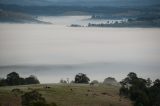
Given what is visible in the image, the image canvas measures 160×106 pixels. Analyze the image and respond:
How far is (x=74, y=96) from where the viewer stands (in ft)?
62.1

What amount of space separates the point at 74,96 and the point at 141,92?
11.4 feet

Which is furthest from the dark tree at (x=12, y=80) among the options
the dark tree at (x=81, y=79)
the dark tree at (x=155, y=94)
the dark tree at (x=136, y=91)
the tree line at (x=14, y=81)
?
the dark tree at (x=155, y=94)

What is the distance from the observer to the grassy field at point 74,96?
17.7 meters

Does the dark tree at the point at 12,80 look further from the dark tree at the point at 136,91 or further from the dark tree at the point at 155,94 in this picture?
the dark tree at the point at 155,94

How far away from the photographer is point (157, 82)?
71.4ft

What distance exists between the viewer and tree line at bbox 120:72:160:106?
18.6m

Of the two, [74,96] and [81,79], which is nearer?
[74,96]

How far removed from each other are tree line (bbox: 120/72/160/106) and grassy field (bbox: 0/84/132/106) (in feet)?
1.43

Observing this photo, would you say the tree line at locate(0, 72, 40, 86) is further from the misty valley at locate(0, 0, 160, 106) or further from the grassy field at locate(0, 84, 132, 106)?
the grassy field at locate(0, 84, 132, 106)

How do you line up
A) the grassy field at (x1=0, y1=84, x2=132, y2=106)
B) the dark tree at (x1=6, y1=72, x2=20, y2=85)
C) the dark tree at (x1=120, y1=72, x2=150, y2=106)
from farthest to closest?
the dark tree at (x1=6, y1=72, x2=20, y2=85) < the dark tree at (x1=120, y1=72, x2=150, y2=106) < the grassy field at (x1=0, y1=84, x2=132, y2=106)

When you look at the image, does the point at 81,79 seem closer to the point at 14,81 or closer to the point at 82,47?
the point at 14,81

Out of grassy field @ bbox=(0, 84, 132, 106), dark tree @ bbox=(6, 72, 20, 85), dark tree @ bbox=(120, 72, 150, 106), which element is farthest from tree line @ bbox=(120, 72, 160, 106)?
dark tree @ bbox=(6, 72, 20, 85)

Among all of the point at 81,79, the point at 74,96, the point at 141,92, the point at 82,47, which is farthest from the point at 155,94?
the point at 82,47

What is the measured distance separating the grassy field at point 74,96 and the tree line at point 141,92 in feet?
1.43
